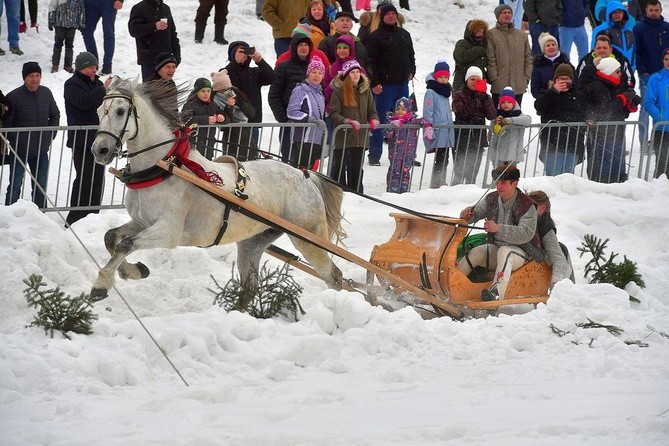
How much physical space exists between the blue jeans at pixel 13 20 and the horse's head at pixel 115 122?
8.43m

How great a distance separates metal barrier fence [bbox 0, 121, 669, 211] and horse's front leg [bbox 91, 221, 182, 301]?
9.73ft

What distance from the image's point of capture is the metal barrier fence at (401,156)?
41.3ft

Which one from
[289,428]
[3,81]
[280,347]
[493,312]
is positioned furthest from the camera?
[3,81]

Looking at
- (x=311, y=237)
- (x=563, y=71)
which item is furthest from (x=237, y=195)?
(x=563, y=71)

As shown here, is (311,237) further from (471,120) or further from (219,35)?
(219,35)

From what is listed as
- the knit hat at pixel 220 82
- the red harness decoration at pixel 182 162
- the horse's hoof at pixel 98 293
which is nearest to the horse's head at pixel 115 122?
the red harness decoration at pixel 182 162

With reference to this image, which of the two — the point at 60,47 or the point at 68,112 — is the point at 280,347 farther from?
the point at 60,47

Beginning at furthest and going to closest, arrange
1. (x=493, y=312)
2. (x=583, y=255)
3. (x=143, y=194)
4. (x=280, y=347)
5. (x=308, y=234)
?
(x=583, y=255)
(x=493, y=312)
(x=308, y=234)
(x=143, y=194)
(x=280, y=347)

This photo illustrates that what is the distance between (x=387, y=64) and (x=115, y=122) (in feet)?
21.8

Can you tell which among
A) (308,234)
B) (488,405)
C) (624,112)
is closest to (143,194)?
(308,234)

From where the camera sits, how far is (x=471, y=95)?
1401 cm

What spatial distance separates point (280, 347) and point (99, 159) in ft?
5.87

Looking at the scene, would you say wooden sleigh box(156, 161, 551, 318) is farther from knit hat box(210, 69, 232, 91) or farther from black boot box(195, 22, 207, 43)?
black boot box(195, 22, 207, 43)

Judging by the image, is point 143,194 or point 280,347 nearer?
point 280,347
